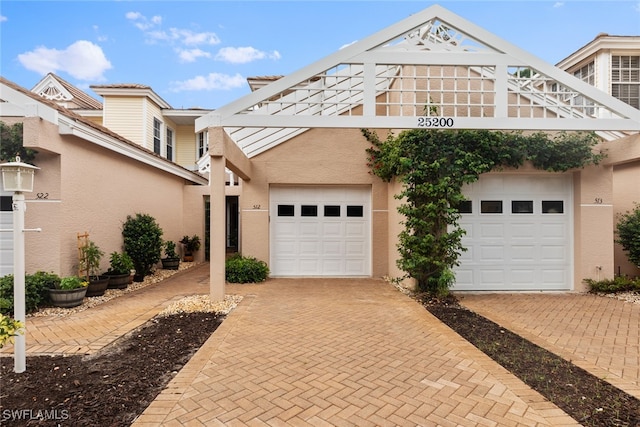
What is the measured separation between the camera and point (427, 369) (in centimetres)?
363

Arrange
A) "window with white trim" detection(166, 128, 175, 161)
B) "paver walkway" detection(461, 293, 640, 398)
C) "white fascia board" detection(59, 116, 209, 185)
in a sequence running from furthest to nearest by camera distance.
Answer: "window with white trim" detection(166, 128, 175, 161) → "white fascia board" detection(59, 116, 209, 185) → "paver walkway" detection(461, 293, 640, 398)

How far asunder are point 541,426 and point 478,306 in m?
4.10

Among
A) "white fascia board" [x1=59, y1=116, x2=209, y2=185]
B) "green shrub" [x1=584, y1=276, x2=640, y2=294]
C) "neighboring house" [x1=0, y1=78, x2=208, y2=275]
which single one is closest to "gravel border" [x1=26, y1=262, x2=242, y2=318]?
"neighboring house" [x1=0, y1=78, x2=208, y2=275]

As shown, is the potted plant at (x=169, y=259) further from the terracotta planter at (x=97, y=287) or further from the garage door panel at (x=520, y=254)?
the garage door panel at (x=520, y=254)

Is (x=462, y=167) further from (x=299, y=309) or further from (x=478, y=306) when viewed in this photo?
(x=299, y=309)

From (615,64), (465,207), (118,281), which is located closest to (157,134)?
(118,281)

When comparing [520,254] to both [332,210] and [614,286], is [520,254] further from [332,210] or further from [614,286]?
[332,210]

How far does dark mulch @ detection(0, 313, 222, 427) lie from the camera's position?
2764 mm

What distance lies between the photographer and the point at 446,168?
275 inches

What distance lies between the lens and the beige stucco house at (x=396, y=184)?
19.2 feet

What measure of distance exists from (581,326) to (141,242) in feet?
31.8

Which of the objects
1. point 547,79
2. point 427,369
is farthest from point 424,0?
point 427,369

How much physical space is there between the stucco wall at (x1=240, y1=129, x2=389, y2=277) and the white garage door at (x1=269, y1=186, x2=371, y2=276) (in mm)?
290

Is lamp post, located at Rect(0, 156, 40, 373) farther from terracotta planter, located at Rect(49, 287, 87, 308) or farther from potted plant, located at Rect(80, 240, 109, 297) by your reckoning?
potted plant, located at Rect(80, 240, 109, 297)
